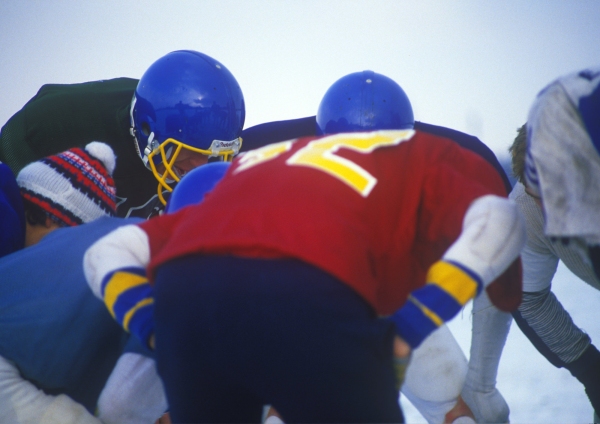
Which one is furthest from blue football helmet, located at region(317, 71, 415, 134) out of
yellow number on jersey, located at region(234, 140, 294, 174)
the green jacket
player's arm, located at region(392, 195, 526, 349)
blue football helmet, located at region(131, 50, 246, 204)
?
player's arm, located at region(392, 195, 526, 349)

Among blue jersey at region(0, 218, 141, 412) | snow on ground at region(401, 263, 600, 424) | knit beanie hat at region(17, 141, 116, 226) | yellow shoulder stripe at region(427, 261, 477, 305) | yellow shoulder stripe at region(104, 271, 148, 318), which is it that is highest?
yellow shoulder stripe at region(427, 261, 477, 305)

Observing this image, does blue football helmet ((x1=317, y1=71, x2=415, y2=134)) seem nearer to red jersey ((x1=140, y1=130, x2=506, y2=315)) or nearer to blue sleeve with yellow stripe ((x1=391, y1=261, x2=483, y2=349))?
red jersey ((x1=140, y1=130, x2=506, y2=315))

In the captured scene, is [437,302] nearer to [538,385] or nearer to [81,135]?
[538,385]

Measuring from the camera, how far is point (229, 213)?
31.6 inches

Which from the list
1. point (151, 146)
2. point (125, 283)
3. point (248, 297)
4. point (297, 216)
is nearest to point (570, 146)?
point (297, 216)

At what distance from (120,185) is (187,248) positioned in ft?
4.82

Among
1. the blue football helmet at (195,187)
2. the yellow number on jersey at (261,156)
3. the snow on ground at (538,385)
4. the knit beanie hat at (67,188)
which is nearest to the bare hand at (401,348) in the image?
the yellow number on jersey at (261,156)

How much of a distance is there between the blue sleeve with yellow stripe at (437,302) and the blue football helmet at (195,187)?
0.57 meters

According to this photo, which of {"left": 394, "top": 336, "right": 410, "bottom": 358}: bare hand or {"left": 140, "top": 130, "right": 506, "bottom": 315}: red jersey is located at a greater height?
{"left": 140, "top": 130, "right": 506, "bottom": 315}: red jersey

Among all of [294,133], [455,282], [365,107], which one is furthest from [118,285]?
[294,133]

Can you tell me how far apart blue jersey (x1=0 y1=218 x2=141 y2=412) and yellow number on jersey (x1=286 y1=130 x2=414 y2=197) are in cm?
64

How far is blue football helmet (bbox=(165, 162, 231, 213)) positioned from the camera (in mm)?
1208

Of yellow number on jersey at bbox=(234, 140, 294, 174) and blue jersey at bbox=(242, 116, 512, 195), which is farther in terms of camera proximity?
blue jersey at bbox=(242, 116, 512, 195)

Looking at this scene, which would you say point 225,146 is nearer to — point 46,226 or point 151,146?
point 151,146
